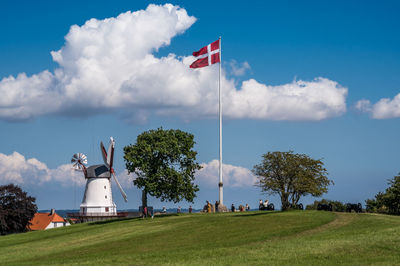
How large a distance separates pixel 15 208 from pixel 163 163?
3127 cm

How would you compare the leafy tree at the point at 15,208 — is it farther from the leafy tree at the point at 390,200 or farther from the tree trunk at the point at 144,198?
the leafy tree at the point at 390,200

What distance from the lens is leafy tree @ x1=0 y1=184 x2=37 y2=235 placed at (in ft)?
264

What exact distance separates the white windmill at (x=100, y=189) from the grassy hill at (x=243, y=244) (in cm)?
3909

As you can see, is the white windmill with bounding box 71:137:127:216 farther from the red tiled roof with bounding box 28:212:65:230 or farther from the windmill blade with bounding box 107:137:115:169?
the red tiled roof with bounding box 28:212:65:230

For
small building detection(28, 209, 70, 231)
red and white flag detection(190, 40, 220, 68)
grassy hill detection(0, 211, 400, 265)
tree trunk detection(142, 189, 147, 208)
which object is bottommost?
small building detection(28, 209, 70, 231)

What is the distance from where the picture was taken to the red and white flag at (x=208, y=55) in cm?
5656

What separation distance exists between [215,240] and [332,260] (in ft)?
42.1

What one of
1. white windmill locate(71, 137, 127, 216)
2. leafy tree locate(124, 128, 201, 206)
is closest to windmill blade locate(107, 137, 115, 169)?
white windmill locate(71, 137, 127, 216)

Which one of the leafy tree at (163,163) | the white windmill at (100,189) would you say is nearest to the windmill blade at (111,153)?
the white windmill at (100,189)

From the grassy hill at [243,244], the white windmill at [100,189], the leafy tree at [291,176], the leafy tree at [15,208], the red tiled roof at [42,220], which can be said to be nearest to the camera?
the grassy hill at [243,244]

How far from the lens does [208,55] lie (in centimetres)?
5728

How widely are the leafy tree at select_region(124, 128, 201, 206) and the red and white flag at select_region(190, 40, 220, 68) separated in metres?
12.3

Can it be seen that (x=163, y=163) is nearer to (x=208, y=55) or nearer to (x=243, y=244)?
(x=208, y=55)

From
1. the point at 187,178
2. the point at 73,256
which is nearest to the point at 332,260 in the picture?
the point at 73,256
